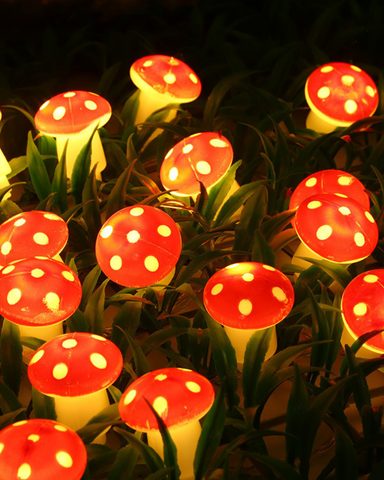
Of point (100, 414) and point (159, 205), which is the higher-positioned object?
point (159, 205)

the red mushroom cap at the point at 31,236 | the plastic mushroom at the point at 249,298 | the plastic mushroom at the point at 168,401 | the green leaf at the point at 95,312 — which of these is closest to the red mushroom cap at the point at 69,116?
the red mushroom cap at the point at 31,236

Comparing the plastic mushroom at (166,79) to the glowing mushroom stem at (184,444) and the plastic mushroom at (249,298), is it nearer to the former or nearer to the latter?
the plastic mushroom at (249,298)

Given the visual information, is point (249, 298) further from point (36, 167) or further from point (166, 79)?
point (166, 79)

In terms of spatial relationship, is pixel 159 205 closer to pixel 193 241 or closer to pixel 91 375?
pixel 193 241

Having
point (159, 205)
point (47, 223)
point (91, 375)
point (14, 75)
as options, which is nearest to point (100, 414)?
point (91, 375)

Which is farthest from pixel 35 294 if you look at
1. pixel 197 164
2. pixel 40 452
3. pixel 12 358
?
pixel 197 164

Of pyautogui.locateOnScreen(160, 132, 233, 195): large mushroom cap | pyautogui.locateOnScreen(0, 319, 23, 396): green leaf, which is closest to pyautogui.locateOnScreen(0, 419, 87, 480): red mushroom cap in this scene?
pyautogui.locateOnScreen(0, 319, 23, 396): green leaf

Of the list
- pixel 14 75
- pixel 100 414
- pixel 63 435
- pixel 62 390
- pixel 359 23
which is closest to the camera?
pixel 63 435

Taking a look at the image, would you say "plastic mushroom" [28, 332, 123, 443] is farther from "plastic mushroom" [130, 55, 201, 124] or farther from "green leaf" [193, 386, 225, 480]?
"plastic mushroom" [130, 55, 201, 124]
